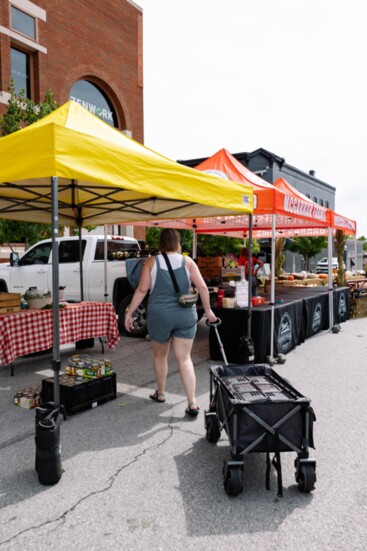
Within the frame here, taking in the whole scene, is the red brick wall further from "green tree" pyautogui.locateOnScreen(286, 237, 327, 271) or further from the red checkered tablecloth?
"green tree" pyautogui.locateOnScreen(286, 237, 327, 271)

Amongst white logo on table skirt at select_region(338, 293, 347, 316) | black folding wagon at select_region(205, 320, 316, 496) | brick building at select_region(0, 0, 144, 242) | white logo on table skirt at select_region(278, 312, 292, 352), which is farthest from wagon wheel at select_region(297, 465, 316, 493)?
brick building at select_region(0, 0, 144, 242)

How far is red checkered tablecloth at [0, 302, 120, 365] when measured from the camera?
221 inches

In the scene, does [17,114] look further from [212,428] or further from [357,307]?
[212,428]

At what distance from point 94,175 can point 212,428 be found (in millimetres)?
2529

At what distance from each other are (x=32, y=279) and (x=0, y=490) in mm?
7287

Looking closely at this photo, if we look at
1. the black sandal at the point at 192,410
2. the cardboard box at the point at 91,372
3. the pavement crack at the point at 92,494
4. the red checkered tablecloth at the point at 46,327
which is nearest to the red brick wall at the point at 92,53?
the red checkered tablecloth at the point at 46,327

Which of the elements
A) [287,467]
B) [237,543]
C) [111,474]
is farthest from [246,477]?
[111,474]

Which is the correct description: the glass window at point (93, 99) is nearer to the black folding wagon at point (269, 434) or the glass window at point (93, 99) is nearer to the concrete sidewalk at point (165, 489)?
the concrete sidewalk at point (165, 489)

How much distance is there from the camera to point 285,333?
771 centimetres

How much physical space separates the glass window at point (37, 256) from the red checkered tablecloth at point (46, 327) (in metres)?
3.46

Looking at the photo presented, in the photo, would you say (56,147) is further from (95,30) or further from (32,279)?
(95,30)

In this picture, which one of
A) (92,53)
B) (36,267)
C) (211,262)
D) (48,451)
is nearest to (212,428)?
(48,451)

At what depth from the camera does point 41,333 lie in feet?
20.0

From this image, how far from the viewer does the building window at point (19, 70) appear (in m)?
17.6
